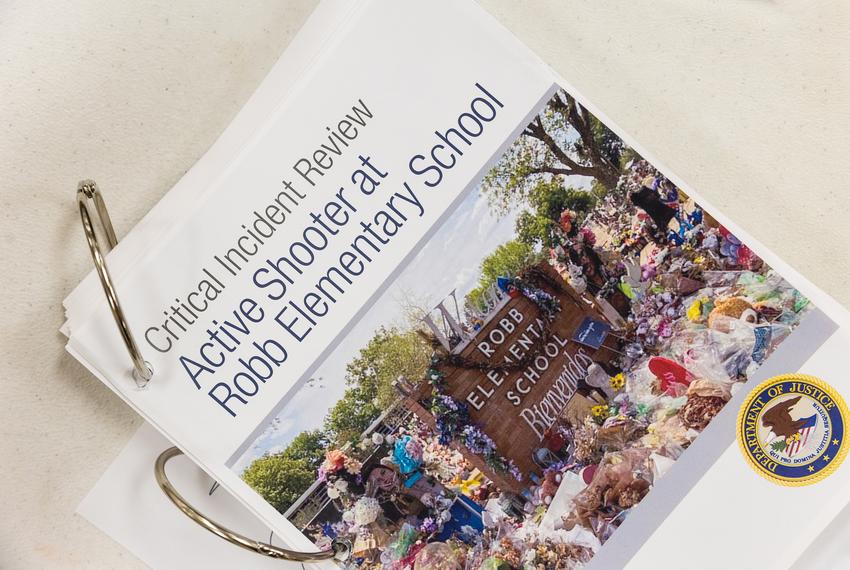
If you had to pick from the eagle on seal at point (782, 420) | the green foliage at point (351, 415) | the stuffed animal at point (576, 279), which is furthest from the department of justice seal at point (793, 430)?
the green foliage at point (351, 415)

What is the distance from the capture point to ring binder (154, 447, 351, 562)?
352 millimetres

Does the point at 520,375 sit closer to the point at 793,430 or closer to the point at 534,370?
the point at 534,370

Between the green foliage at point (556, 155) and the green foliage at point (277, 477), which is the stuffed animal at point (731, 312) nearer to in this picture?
the green foliage at point (556, 155)

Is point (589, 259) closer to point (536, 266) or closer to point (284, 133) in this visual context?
point (536, 266)

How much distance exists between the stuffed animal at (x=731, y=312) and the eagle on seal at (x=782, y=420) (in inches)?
2.1

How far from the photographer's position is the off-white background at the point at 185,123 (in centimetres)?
35

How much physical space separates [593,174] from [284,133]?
0.18 m

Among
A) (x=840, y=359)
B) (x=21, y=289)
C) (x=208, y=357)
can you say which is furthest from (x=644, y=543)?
(x=21, y=289)

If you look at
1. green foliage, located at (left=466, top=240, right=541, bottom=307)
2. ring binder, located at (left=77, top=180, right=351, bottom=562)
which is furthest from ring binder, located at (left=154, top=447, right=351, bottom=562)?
green foliage, located at (left=466, top=240, right=541, bottom=307)

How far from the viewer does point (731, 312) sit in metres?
0.38

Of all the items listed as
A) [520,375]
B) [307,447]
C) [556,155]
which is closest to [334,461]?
[307,447]

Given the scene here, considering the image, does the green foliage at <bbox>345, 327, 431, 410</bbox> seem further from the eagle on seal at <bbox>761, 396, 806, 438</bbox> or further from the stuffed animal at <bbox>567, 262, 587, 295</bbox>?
the eagle on seal at <bbox>761, 396, 806, 438</bbox>

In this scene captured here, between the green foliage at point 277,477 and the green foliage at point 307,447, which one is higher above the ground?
the green foliage at point 307,447

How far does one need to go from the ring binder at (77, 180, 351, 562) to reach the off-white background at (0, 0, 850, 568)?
2 centimetres
